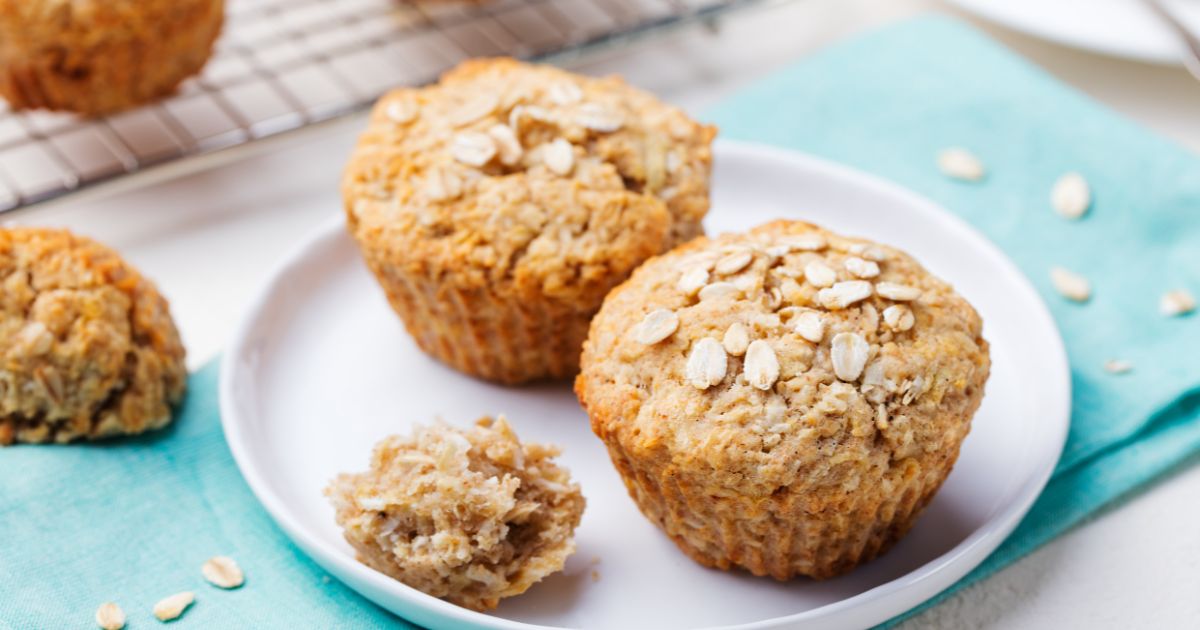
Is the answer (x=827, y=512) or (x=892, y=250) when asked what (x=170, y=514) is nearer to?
(x=827, y=512)

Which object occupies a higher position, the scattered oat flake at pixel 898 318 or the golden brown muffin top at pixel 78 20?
the golden brown muffin top at pixel 78 20

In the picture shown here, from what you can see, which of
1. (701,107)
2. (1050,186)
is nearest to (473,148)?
(701,107)

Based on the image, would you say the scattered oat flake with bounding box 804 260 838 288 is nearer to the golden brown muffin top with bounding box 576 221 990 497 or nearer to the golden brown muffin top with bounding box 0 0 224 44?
the golden brown muffin top with bounding box 576 221 990 497

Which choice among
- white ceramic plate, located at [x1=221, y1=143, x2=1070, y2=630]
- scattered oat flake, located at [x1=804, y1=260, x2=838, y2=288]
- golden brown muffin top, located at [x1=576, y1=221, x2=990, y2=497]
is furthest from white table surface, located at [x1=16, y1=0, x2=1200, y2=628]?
scattered oat flake, located at [x1=804, y1=260, x2=838, y2=288]

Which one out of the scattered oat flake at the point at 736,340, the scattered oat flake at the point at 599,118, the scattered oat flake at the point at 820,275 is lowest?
the scattered oat flake at the point at 736,340

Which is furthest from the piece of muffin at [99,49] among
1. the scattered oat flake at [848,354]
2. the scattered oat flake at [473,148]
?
the scattered oat flake at [848,354]

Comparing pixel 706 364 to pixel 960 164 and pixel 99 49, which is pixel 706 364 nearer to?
pixel 960 164

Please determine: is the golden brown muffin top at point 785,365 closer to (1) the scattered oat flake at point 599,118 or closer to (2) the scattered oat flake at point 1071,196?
(1) the scattered oat flake at point 599,118
